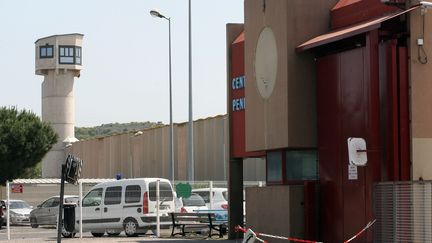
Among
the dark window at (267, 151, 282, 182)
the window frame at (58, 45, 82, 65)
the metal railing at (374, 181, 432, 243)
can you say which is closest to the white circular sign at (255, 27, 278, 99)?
the dark window at (267, 151, 282, 182)

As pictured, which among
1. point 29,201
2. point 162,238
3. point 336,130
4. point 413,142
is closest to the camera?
point 413,142

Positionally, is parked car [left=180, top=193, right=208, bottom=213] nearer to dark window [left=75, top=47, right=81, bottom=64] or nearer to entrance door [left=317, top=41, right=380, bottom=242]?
entrance door [left=317, top=41, right=380, bottom=242]

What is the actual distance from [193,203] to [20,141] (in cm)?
2974

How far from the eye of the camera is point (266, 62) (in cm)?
2283

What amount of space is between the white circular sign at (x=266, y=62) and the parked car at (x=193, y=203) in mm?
12909

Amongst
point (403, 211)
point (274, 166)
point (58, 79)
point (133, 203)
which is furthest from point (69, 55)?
point (403, 211)

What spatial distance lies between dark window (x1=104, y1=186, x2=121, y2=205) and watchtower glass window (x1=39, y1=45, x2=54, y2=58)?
71623mm

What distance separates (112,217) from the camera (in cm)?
3139

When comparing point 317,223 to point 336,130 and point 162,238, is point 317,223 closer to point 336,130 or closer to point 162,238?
point 336,130

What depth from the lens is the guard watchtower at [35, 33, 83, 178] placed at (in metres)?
102

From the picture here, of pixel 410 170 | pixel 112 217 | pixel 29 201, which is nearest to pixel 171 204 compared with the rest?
pixel 112 217

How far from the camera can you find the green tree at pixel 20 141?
6322 cm

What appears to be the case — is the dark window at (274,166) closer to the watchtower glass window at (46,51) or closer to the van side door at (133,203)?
the van side door at (133,203)

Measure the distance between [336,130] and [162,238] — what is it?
10.4 metres
